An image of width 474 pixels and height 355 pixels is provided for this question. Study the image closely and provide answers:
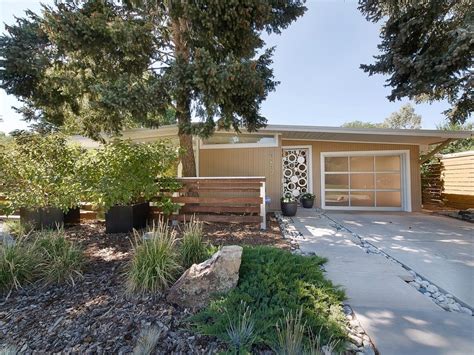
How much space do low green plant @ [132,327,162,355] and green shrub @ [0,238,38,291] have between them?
1874 millimetres

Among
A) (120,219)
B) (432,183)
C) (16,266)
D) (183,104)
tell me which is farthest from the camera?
(432,183)

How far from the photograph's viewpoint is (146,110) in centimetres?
556

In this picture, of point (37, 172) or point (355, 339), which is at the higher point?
point (37, 172)

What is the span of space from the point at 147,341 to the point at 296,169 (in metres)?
8.25

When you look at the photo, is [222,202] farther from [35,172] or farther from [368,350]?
[368,350]

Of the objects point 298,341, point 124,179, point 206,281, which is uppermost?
point 124,179

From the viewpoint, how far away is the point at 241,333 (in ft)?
6.27

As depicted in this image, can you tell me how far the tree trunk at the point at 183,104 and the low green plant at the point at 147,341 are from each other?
451 centimetres

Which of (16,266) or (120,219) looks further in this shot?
(120,219)

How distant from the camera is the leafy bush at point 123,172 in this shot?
4.73 metres

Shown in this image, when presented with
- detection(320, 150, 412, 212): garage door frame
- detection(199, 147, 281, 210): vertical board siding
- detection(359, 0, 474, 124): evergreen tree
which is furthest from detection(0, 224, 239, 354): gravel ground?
detection(320, 150, 412, 212): garage door frame

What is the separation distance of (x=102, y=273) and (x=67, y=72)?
248 inches

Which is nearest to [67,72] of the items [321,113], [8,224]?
[8,224]

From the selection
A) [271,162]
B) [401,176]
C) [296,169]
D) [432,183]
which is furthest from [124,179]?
[432,183]
